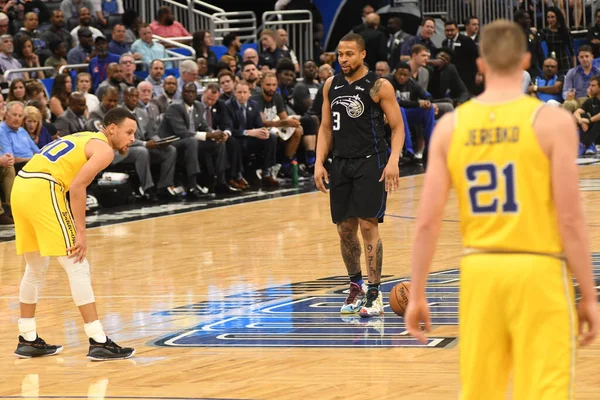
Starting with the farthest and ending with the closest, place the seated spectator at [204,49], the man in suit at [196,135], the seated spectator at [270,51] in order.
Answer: the seated spectator at [270,51] → the seated spectator at [204,49] → the man in suit at [196,135]

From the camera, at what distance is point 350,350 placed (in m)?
7.12

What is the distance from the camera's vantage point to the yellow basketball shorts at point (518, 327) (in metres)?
3.73

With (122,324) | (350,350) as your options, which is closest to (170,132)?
(122,324)

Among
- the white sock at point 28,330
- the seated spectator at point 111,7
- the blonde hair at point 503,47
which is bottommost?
the white sock at point 28,330

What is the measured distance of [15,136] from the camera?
13.9m

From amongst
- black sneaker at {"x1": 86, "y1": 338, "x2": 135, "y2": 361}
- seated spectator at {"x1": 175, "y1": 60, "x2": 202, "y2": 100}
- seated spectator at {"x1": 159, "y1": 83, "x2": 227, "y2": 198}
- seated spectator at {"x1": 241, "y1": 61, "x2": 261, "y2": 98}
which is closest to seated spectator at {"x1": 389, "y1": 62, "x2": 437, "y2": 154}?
seated spectator at {"x1": 241, "y1": 61, "x2": 261, "y2": 98}

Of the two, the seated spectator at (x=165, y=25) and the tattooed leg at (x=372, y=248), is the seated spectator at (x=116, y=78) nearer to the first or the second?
the seated spectator at (x=165, y=25)

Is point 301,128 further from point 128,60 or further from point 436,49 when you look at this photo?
point 436,49

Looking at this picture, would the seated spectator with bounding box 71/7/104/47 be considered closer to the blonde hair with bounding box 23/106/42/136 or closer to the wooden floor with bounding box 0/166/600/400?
the blonde hair with bounding box 23/106/42/136

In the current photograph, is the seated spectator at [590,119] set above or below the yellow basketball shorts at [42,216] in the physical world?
below

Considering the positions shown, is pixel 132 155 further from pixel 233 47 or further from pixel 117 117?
pixel 117 117

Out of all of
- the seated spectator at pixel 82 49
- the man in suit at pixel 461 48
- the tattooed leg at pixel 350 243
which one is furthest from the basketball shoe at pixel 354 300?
the man in suit at pixel 461 48

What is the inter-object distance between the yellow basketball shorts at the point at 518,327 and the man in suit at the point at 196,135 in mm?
12342

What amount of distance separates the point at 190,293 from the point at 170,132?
689cm
